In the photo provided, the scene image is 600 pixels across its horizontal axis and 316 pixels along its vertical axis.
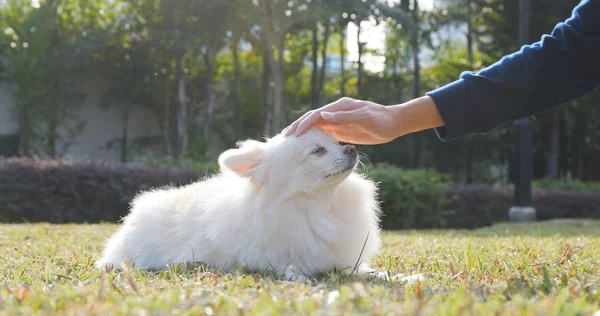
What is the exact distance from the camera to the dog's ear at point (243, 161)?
362cm

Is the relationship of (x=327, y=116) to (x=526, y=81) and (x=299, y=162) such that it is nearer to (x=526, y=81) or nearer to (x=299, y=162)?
(x=299, y=162)

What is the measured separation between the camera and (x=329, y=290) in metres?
2.58

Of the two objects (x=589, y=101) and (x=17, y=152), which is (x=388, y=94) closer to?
(x=589, y=101)

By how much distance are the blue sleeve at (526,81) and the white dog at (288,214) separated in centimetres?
67

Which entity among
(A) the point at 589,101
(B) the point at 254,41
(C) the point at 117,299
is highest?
(B) the point at 254,41

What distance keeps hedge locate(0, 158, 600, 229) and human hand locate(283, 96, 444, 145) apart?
22.2 feet

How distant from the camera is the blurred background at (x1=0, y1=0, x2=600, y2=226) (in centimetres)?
1702

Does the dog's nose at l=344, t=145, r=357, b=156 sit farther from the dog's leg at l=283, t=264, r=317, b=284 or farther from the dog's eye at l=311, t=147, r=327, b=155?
the dog's leg at l=283, t=264, r=317, b=284

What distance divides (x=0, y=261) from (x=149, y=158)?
371 inches

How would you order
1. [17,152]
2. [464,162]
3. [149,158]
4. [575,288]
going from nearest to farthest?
[575,288]
[149,158]
[17,152]
[464,162]

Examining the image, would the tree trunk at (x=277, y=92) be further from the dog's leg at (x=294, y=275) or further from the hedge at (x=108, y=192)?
the dog's leg at (x=294, y=275)

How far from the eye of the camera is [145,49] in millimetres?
19844

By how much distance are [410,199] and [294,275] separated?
28.3 ft

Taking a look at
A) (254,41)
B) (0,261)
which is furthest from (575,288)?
(254,41)
